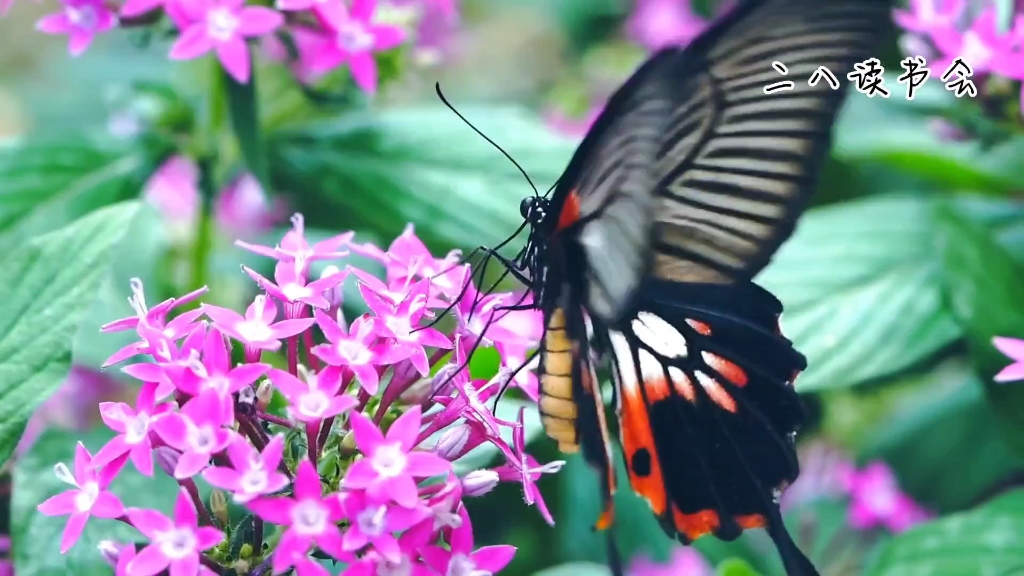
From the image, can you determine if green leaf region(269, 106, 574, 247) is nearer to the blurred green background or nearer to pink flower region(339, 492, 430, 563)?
the blurred green background

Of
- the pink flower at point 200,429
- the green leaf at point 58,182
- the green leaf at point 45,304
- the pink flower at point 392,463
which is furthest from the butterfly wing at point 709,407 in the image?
the green leaf at point 58,182

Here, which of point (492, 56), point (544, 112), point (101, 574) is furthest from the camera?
point (492, 56)

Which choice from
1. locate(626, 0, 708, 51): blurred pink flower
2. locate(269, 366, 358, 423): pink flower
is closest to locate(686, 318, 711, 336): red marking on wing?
locate(269, 366, 358, 423): pink flower

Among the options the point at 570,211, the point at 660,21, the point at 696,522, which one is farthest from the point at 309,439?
the point at 660,21

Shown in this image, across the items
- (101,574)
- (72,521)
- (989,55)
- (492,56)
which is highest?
(989,55)

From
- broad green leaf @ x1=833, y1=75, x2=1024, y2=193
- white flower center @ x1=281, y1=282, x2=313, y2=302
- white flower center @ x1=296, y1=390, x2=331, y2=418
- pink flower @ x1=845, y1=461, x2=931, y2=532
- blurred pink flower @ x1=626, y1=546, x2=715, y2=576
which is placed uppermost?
white flower center @ x1=281, y1=282, x2=313, y2=302

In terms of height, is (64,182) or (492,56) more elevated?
(64,182)

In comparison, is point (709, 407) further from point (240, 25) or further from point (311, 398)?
point (240, 25)

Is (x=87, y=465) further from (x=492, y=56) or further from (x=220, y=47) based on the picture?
(x=492, y=56)

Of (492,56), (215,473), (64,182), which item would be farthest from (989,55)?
(492,56)
